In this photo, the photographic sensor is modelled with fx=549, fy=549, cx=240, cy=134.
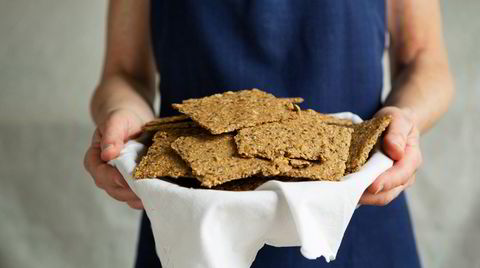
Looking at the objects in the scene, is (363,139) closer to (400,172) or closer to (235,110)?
(400,172)

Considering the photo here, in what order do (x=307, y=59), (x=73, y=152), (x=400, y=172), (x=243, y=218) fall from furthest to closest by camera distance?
(x=73, y=152) < (x=307, y=59) < (x=400, y=172) < (x=243, y=218)

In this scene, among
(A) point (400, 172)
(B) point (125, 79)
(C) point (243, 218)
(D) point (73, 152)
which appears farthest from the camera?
(D) point (73, 152)

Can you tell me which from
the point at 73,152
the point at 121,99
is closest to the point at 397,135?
the point at 121,99

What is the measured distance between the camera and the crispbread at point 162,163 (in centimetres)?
63

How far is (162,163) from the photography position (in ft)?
2.10

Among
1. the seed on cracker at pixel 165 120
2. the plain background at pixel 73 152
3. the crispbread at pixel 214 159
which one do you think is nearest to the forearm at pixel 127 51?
the seed on cracker at pixel 165 120

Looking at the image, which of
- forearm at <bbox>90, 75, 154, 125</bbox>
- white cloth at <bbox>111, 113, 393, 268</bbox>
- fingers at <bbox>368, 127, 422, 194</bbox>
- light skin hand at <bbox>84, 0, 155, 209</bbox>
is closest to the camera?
white cloth at <bbox>111, 113, 393, 268</bbox>

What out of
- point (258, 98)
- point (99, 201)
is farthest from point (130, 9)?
point (99, 201)

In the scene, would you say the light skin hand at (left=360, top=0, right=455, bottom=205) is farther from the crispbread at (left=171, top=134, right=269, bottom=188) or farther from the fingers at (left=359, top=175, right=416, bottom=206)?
the crispbread at (left=171, top=134, right=269, bottom=188)

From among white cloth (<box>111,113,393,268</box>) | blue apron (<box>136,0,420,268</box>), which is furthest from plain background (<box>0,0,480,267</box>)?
white cloth (<box>111,113,393,268</box>)

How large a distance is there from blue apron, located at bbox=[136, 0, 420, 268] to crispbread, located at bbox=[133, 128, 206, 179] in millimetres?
255

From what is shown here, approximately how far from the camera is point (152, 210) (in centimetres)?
60

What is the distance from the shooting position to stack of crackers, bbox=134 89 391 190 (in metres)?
0.61

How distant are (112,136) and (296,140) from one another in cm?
26
